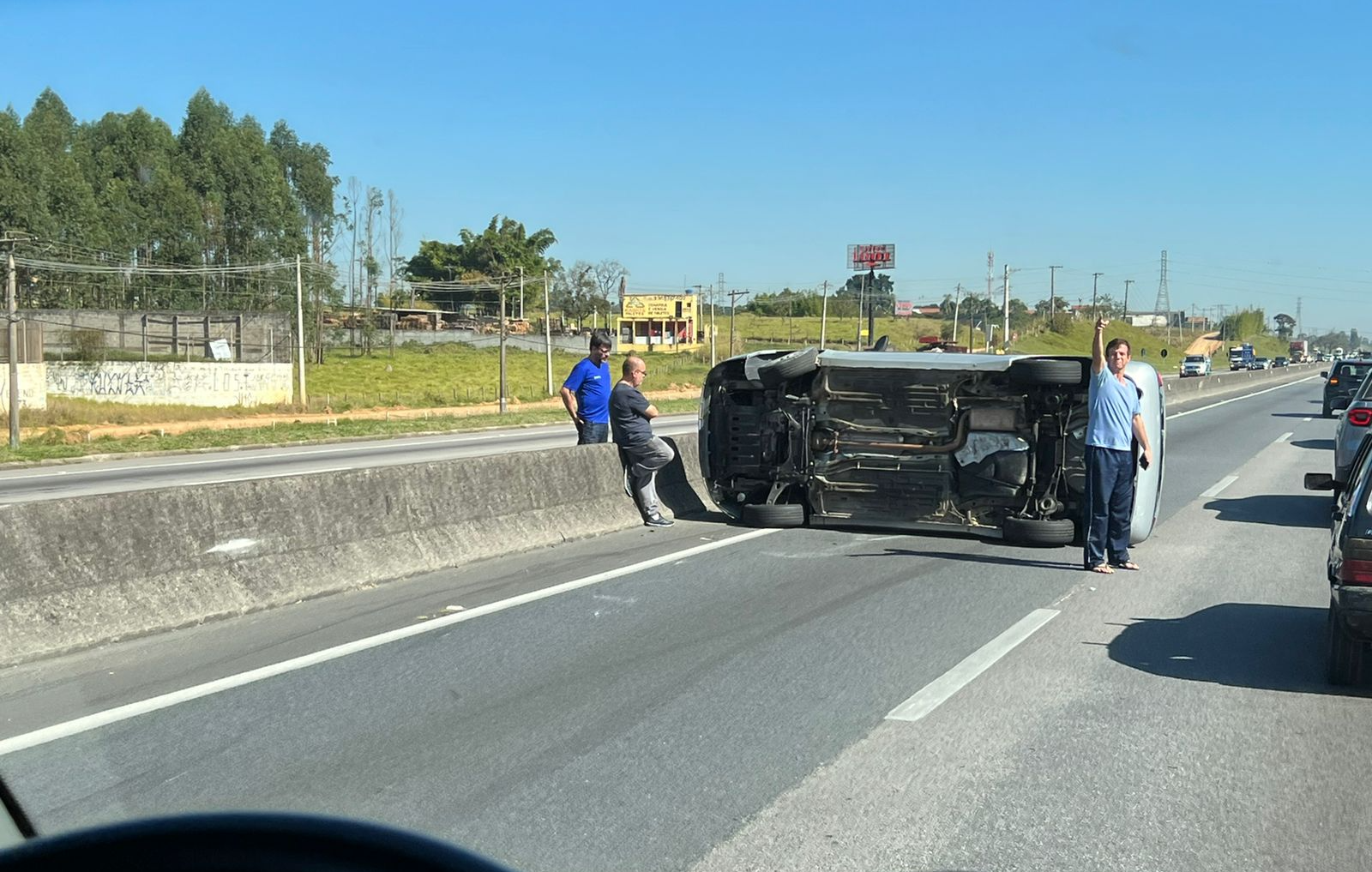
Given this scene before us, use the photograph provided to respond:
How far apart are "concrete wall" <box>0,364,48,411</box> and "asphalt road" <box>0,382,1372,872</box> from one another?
3686 cm

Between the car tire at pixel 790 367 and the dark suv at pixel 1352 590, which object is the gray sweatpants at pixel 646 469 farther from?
the dark suv at pixel 1352 590

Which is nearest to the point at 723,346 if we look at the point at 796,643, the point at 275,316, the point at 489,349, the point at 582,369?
the point at 489,349

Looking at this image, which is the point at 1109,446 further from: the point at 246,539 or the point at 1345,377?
the point at 1345,377

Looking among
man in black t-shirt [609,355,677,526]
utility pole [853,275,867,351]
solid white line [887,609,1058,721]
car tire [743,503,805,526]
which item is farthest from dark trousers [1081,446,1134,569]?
utility pole [853,275,867,351]

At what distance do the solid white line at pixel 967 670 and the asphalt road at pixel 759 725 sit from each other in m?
0.03

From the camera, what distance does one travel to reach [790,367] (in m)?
12.0

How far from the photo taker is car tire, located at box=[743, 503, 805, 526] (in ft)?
40.5

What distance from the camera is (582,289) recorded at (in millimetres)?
117562

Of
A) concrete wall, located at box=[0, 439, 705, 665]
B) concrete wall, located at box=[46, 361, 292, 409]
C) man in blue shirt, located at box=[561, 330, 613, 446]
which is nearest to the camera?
concrete wall, located at box=[0, 439, 705, 665]

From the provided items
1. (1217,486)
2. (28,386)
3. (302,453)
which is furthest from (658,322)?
(1217,486)

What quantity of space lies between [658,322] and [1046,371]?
107 metres

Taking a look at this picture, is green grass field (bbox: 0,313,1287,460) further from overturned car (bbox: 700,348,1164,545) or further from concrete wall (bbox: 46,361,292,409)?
overturned car (bbox: 700,348,1164,545)

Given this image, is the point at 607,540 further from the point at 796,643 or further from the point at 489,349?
the point at 489,349

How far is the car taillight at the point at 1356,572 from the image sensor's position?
624cm
